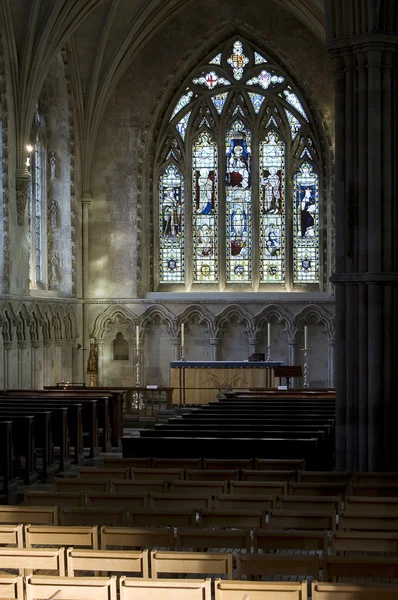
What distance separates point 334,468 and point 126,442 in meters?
3.50

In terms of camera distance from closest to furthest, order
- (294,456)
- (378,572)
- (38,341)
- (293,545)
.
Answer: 1. (378,572)
2. (293,545)
3. (294,456)
4. (38,341)

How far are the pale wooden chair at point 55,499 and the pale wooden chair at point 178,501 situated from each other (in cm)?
66

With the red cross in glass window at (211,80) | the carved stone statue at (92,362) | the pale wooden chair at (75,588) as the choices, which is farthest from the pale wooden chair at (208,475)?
the red cross in glass window at (211,80)

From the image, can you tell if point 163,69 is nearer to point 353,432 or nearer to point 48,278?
point 48,278

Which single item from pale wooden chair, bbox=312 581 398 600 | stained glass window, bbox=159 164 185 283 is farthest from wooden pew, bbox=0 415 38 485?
stained glass window, bbox=159 164 185 283

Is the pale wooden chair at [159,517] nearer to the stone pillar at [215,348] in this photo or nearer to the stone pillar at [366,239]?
the stone pillar at [366,239]

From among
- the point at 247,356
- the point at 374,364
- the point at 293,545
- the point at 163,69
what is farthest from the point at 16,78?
the point at 293,545

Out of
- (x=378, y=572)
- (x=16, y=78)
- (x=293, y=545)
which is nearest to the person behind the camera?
(x=378, y=572)

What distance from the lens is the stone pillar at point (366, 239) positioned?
1588 centimetres

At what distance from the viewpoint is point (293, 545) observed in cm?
755

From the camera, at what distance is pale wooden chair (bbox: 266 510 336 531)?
8414 mm

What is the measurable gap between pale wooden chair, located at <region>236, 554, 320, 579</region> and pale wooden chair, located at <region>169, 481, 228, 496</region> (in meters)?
3.35

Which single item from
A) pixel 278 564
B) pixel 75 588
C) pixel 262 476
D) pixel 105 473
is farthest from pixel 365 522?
pixel 105 473

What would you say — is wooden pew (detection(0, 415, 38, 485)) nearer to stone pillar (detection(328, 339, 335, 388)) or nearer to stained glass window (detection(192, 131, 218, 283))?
stone pillar (detection(328, 339, 335, 388))
